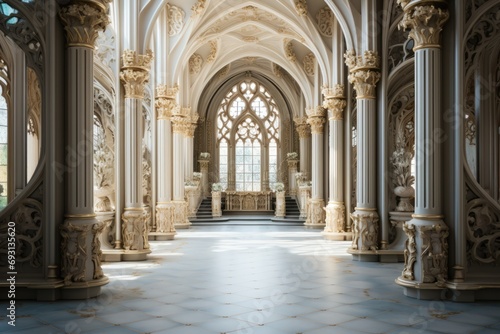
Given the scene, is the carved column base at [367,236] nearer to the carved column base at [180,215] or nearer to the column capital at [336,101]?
the column capital at [336,101]

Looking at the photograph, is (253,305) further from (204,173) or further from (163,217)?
(204,173)

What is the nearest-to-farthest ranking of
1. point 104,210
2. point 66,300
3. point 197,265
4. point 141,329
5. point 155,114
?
point 141,329, point 66,300, point 197,265, point 104,210, point 155,114

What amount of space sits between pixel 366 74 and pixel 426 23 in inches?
178

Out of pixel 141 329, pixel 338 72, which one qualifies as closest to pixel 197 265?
pixel 141 329

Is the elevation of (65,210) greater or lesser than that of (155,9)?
lesser

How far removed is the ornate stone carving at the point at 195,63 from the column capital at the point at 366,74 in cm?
1614

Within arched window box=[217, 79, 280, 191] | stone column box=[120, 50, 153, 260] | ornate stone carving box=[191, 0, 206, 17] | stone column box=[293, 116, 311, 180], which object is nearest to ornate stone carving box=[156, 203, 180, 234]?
stone column box=[120, 50, 153, 260]

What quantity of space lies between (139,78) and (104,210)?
10.3ft

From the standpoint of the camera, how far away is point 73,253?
7508 mm

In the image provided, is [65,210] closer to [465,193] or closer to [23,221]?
[23,221]

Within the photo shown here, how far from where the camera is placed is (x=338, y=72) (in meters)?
17.5

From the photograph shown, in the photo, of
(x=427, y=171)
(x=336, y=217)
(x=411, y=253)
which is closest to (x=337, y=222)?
(x=336, y=217)

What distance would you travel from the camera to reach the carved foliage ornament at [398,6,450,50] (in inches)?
298

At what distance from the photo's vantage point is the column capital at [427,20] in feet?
24.8
